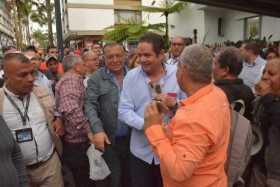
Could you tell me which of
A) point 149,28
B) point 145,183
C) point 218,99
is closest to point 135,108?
point 145,183

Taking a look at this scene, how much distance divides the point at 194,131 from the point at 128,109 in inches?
53.8

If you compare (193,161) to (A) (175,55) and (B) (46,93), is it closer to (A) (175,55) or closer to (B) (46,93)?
(B) (46,93)

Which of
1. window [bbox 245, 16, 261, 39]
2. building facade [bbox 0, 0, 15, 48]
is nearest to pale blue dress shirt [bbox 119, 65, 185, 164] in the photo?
window [bbox 245, 16, 261, 39]

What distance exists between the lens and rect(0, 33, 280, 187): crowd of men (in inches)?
70.8

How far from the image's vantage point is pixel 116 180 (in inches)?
147

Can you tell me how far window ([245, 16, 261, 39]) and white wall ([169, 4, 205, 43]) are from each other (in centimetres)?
263

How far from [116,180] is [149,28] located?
54.4ft

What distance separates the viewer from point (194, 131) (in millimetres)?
1682

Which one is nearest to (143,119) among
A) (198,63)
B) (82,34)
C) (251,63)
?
(198,63)

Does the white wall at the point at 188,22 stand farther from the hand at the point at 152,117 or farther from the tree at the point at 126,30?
the hand at the point at 152,117

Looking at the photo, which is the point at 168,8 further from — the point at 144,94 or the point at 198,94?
the point at 198,94

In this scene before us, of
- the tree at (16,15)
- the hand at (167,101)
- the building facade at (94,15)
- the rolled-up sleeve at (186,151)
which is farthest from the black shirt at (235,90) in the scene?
the tree at (16,15)

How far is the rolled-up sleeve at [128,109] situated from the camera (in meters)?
2.87

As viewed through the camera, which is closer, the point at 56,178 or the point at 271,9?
the point at 56,178
